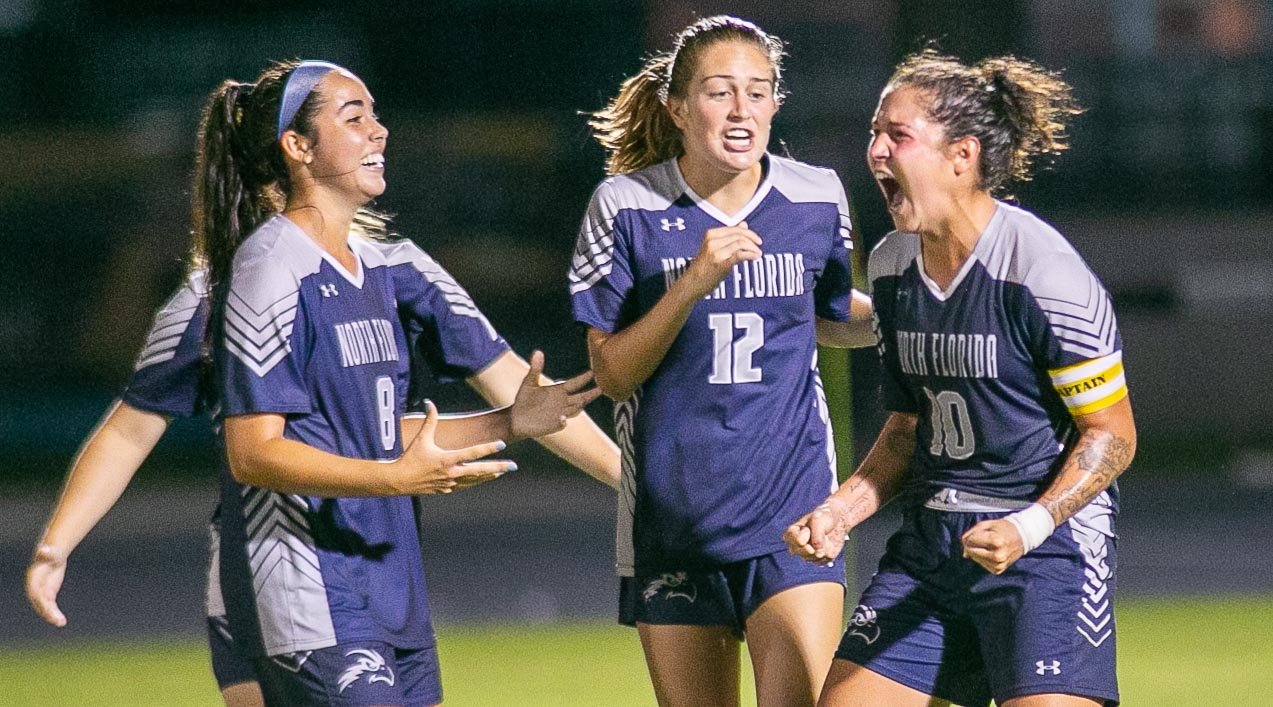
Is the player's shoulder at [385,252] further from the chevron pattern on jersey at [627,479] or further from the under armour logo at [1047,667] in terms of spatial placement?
the under armour logo at [1047,667]

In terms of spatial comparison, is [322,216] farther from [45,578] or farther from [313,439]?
[45,578]

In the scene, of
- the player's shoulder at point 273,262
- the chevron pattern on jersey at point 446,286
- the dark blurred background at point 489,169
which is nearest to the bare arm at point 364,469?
the player's shoulder at point 273,262

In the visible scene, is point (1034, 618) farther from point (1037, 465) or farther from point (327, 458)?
point (327, 458)

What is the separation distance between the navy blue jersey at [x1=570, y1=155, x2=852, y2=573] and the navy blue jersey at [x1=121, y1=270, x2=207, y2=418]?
718 millimetres

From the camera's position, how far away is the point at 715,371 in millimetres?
3285

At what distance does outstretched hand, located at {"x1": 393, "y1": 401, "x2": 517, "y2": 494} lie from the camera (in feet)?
9.20

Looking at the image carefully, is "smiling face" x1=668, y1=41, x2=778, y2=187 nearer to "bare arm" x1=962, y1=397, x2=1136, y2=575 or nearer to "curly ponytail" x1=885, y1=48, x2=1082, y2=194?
"curly ponytail" x1=885, y1=48, x2=1082, y2=194

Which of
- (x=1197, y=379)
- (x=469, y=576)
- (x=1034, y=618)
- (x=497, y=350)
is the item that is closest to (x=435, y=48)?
(x=469, y=576)

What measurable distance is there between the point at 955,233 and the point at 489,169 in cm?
872

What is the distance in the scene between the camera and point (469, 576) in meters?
8.02

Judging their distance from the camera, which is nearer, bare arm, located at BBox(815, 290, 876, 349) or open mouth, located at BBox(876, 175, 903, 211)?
open mouth, located at BBox(876, 175, 903, 211)

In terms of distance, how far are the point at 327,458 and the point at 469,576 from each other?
526cm

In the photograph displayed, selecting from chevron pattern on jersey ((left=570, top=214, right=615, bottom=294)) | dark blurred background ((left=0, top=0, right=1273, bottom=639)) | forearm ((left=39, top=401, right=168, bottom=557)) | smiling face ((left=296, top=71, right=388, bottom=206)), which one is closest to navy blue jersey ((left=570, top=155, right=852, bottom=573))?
chevron pattern on jersey ((left=570, top=214, right=615, bottom=294))

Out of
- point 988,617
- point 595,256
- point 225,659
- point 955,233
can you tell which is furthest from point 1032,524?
point 225,659
